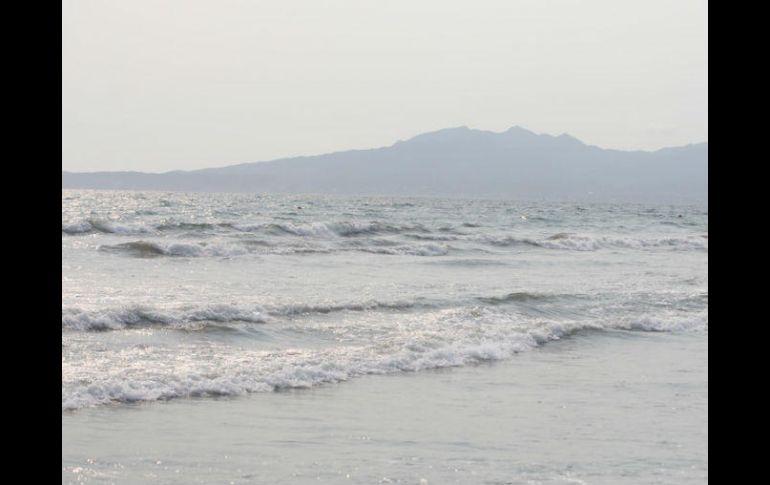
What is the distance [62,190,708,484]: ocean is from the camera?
21.6 ft

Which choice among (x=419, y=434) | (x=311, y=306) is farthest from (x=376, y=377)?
(x=311, y=306)

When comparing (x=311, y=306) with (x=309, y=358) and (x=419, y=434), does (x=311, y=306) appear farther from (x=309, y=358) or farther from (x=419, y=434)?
(x=419, y=434)

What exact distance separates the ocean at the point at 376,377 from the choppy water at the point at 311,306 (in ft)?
0.16

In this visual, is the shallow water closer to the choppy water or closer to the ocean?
the ocean

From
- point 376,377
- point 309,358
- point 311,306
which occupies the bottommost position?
point 376,377

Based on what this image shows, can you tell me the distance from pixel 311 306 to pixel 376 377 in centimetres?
566

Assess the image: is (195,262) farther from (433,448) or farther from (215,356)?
(433,448)

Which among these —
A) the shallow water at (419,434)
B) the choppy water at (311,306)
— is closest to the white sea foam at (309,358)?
the choppy water at (311,306)

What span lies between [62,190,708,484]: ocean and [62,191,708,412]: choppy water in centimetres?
5

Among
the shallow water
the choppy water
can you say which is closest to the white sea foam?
the choppy water

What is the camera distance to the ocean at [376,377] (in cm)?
658

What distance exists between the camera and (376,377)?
402 inches
